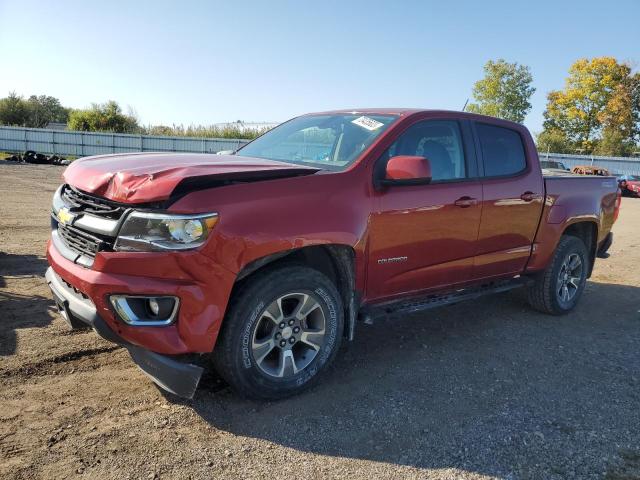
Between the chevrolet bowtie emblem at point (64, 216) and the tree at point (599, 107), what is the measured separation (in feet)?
170

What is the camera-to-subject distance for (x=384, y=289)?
12.7ft

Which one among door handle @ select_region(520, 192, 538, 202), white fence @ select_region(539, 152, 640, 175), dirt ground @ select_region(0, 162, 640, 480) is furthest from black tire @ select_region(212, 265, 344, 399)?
white fence @ select_region(539, 152, 640, 175)

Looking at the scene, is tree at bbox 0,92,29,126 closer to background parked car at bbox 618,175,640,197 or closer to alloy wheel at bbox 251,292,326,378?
background parked car at bbox 618,175,640,197

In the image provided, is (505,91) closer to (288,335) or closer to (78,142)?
(78,142)

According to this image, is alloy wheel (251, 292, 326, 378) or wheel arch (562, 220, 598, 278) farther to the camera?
wheel arch (562, 220, 598, 278)

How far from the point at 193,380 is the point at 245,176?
1.20 m

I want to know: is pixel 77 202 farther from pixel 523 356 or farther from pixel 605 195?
pixel 605 195

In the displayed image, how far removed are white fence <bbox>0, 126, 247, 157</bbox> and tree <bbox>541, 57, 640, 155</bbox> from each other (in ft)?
116

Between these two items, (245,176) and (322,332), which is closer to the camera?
(245,176)

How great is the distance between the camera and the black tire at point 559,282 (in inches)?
216

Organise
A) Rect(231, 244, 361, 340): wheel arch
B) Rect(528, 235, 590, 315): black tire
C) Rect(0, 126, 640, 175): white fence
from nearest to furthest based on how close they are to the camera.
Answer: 1. Rect(231, 244, 361, 340): wheel arch
2. Rect(528, 235, 590, 315): black tire
3. Rect(0, 126, 640, 175): white fence

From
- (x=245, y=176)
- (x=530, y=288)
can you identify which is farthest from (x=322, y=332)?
(x=530, y=288)

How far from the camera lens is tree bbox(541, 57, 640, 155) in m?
47.7

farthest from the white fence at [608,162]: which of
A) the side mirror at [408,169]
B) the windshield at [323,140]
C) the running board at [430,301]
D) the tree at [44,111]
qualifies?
the tree at [44,111]
